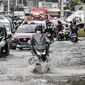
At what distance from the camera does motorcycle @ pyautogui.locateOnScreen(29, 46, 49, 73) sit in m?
15.3

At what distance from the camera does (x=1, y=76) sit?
14078mm

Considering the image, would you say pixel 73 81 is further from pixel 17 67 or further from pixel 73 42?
pixel 73 42

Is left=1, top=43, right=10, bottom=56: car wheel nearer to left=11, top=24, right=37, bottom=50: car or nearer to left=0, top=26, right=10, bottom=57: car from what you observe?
left=0, top=26, right=10, bottom=57: car

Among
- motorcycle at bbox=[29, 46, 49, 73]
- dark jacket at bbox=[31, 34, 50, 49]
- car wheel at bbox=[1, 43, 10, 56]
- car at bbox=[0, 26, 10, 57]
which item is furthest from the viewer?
car wheel at bbox=[1, 43, 10, 56]

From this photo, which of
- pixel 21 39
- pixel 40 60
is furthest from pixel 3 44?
pixel 40 60

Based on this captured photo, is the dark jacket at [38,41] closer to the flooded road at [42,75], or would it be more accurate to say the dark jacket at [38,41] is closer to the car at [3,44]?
the flooded road at [42,75]

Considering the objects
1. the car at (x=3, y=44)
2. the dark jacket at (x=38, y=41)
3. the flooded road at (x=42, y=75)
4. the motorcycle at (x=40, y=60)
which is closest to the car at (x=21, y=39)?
the car at (x=3, y=44)

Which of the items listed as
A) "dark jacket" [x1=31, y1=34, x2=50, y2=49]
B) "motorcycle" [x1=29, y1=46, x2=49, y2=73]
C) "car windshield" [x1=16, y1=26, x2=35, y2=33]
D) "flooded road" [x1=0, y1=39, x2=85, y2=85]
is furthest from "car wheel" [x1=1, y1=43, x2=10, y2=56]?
"motorcycle" [x1=29, y1=46, x2=49, y2=73]

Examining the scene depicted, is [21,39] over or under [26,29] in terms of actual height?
under

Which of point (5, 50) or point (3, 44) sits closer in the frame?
point (3, 44)

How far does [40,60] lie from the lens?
15.6m

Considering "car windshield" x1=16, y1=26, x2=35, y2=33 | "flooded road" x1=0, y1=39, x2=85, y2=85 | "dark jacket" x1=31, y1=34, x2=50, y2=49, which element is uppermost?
"dark jacket" x1=31, y1=34, x2=50, y2=49

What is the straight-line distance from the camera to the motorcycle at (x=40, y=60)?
15321mm

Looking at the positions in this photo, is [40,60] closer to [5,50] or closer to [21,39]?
[5,50]
